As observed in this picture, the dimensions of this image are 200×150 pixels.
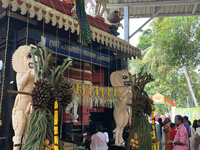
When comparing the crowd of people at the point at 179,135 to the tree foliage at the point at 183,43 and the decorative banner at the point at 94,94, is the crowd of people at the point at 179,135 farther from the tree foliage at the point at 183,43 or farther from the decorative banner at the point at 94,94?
the tree foliage at the point at 183,43

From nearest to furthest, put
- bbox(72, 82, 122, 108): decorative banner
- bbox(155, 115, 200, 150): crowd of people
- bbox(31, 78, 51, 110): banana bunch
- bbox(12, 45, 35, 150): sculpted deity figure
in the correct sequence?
bbox(31, 78, 51, 110): banana bunch, bbox(12, 45, 35, 150): sculpted deity figure, bbox(155, 115, 200, 150): crowd of people, bbox(72, 82, 122, 108): decorative banner

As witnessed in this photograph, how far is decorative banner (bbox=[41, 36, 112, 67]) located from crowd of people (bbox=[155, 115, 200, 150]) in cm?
251

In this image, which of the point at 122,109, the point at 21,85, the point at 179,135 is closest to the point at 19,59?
the point at 21,85

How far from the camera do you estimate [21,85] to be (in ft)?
11.2

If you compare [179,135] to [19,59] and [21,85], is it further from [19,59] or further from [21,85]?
[19,59]

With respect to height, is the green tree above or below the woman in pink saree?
above

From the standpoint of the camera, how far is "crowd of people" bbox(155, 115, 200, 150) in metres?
3.75

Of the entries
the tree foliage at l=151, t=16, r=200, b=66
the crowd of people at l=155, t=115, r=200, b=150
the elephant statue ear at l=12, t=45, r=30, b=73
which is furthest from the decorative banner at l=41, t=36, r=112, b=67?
the tree foliage at l=151, t=16, r=200, b=66

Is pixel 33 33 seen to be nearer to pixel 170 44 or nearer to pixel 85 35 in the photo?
pixel 85 35

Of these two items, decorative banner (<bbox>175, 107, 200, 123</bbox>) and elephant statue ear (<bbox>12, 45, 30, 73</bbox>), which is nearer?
elephant statue ear (<bbox>12, 45, 30, 73</bbox>)

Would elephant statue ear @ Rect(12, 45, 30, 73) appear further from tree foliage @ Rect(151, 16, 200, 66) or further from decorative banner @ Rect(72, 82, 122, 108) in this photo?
tree foliage @ Rect(151, 16, 200, 66)

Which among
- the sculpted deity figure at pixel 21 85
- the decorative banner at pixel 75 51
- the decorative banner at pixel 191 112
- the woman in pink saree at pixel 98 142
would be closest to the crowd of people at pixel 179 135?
the woman in pink saree at pixel 98 142

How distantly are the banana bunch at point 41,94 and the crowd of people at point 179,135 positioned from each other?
274cm

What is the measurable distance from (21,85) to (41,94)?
1.13 meters
